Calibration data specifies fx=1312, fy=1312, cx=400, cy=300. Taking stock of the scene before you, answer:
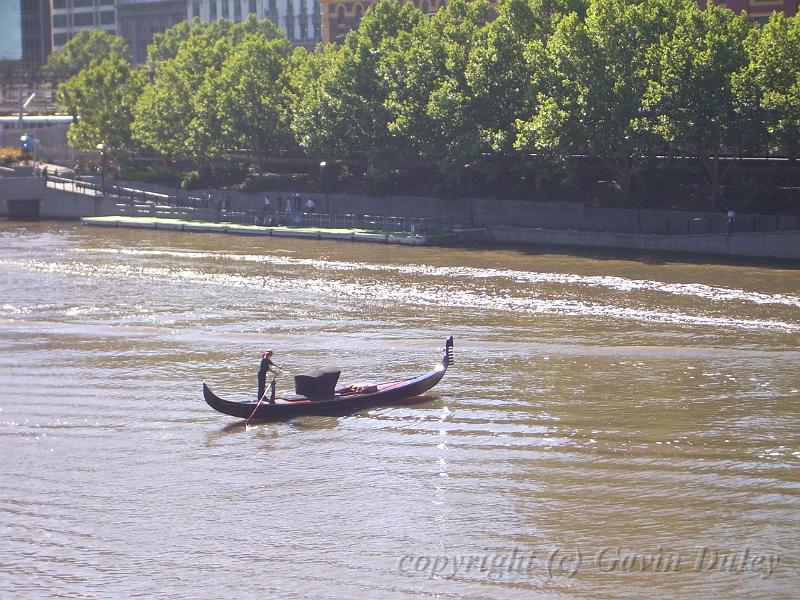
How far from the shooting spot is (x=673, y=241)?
67.6 m

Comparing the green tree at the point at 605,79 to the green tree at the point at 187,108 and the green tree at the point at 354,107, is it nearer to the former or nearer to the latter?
the green tree at the point at 354,107

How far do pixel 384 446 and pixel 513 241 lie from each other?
43.8 metres

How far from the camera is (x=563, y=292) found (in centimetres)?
5581

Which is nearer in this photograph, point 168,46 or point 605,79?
point 605,79

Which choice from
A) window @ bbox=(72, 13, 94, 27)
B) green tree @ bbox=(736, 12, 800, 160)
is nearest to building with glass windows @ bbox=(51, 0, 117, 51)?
window @ bbox=(72, 13, 94, 27)

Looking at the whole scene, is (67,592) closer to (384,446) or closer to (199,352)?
(384,446)

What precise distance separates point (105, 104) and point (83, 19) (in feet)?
Answer: 316

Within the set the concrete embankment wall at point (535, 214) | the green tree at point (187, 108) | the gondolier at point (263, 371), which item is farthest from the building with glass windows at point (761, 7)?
the gondolier at point (263, 371)

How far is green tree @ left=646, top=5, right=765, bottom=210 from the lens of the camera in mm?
64938

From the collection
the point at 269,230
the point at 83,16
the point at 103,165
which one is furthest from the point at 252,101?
the point at 83,16

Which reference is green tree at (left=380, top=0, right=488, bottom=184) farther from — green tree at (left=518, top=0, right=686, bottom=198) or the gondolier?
the gondolier

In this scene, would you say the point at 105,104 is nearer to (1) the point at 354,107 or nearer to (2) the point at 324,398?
(1) the point at 354,107

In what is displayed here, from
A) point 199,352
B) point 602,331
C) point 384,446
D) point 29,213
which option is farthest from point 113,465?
point 29,213
